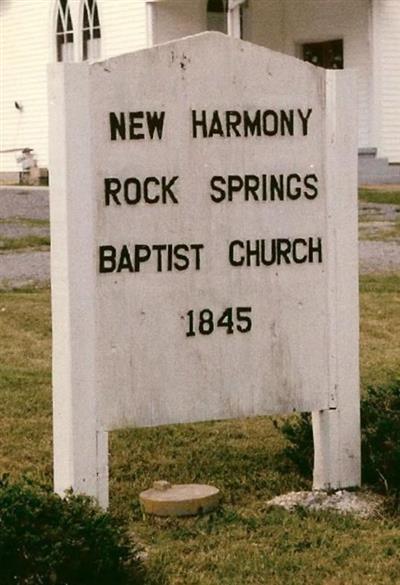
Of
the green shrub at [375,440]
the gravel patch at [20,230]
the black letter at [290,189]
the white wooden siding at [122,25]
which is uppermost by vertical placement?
the white wooden siding at [122,25]

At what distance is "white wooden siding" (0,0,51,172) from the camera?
3234 cm

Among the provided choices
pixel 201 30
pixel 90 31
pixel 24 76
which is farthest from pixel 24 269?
pixel 24 76

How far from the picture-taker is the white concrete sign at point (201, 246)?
5.89 m

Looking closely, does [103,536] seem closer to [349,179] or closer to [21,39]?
[349,179]

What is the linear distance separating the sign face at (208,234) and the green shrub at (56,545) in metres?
1.05

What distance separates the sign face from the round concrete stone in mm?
313

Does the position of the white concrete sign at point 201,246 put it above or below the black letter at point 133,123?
below

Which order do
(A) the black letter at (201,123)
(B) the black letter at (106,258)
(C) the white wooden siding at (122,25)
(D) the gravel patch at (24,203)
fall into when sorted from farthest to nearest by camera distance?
(C) the white wooden siding at (122,25), (D) the gravel patch at (24,203), (A) the black letter at (201,123), (B) the black letter at (106,258)

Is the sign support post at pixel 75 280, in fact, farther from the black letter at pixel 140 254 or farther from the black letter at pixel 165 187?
the black letter at pixel 165 187

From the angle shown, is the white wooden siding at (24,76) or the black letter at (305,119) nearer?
the black letter at (305,119)

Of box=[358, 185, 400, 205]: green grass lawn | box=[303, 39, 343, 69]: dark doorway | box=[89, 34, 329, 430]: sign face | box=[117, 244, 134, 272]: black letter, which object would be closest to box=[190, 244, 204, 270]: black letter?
box=[89, 34, 329, 430]: sign face

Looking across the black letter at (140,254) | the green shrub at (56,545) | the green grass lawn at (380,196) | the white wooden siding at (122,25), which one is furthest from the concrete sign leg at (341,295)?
the white wooden siding at (122,25)

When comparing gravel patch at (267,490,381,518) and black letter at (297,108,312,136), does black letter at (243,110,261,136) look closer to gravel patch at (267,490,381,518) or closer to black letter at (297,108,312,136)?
black letter at (297,108,312,136)

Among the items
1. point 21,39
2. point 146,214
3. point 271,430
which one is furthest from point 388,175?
point 146,214
